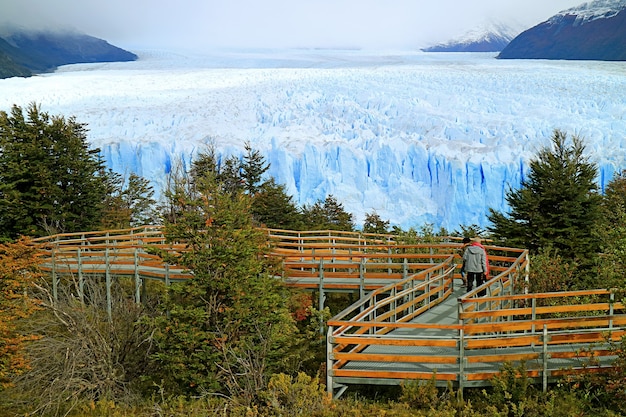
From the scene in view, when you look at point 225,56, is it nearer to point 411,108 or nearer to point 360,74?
point 360,74

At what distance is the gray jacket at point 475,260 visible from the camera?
12.0 meters

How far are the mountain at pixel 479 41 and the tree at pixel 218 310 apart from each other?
68.2 metres

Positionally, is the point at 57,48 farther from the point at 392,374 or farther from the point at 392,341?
the point at 392,374

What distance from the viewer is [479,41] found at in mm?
74938

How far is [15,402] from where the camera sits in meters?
11.5

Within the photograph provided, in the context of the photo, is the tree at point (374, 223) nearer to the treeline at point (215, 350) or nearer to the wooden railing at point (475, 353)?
the treeline at point (215, 350)

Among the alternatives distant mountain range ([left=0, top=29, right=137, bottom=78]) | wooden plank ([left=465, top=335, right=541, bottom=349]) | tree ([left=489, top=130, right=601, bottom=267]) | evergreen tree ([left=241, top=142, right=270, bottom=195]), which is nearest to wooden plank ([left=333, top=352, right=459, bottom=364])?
wooden plank ([left=465, top=335, right=541, bottom=349])

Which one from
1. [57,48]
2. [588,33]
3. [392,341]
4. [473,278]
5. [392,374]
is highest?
[57,48]

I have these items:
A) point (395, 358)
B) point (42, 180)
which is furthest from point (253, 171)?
point (395, 358)

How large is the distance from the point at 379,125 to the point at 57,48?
46833 mm

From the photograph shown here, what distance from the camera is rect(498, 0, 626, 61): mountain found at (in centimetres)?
4812

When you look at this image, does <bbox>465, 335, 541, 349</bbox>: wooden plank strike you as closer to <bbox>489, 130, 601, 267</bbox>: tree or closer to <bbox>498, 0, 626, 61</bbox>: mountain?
<bbox>489, 130, 601, 267</bbox>: tree

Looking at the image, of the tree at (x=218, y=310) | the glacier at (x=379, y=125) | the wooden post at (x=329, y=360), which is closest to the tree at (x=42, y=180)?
the glacier at (x=379, y=125)

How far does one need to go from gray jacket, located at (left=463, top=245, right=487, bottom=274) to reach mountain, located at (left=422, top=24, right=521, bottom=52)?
6634cm
